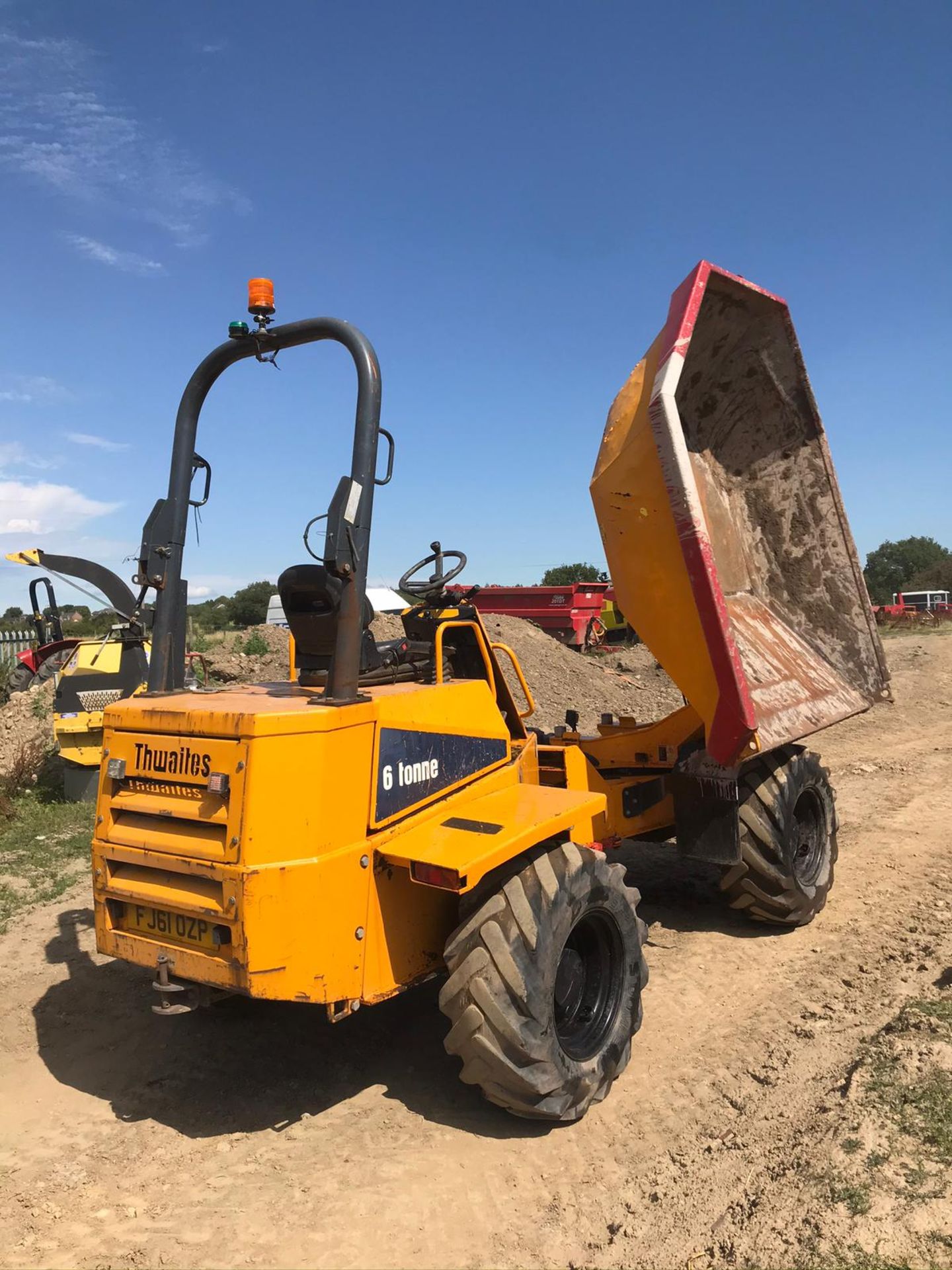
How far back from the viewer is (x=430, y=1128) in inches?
146

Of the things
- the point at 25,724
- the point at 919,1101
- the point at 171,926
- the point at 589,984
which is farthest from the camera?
the point at 25,724

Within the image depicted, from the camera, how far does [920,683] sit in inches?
647

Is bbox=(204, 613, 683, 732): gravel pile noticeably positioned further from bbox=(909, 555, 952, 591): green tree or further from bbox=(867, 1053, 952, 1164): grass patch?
bbox=(909, 555, 952, 591): green tree

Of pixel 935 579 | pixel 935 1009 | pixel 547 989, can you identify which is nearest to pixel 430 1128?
pixel 547 989

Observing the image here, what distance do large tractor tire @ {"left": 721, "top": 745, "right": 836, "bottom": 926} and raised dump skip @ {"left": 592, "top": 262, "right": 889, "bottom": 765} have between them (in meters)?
0.45

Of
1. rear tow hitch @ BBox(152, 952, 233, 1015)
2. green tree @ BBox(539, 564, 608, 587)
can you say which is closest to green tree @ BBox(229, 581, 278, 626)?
green tree @ BBox(539, 564, 608, 587)

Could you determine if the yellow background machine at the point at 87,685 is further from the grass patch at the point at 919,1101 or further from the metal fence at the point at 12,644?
the metal fence at the point at 12,644

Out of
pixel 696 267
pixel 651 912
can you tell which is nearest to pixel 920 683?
pixel 651 912

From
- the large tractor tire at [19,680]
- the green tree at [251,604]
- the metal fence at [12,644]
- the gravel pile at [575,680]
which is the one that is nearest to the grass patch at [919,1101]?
the gravel pile at [575,680]

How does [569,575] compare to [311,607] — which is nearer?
[311,607]

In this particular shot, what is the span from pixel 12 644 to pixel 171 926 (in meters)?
17.5

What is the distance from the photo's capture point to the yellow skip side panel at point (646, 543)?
4582 millimetres

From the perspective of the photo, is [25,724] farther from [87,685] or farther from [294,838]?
[294,838]

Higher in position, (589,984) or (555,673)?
(555,673)
